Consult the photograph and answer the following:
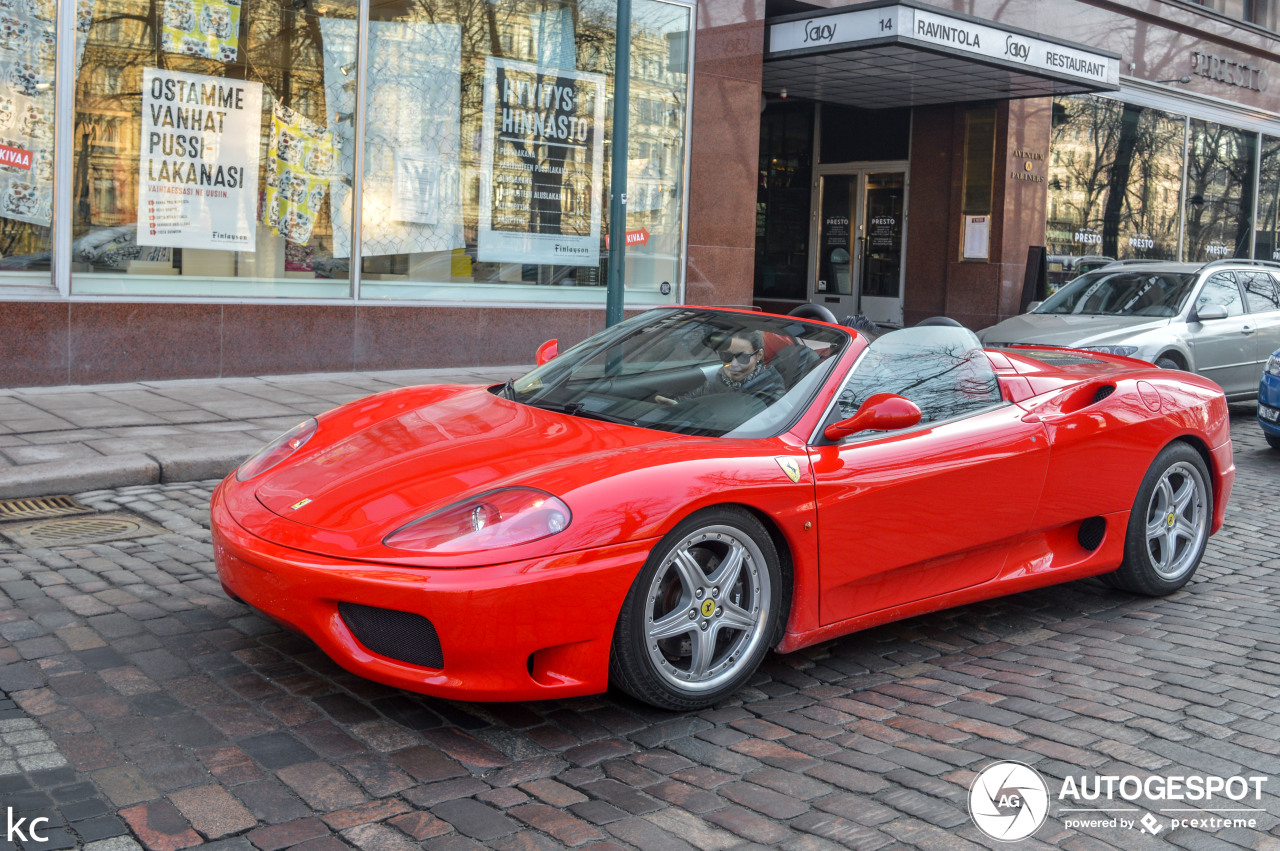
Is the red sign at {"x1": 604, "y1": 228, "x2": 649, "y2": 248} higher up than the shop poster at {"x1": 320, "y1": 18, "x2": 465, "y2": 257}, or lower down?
lower down

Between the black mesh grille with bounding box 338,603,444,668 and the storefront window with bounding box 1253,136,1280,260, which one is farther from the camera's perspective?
the storefront window with bounding box 1253,136,1280,260

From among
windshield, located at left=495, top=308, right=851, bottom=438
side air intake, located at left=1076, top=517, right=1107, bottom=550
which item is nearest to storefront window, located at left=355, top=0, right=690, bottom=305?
windshield, located at left=495, top=308, right=851, bottom=438

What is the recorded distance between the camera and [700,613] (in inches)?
142

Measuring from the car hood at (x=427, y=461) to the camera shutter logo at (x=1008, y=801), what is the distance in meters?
1.41

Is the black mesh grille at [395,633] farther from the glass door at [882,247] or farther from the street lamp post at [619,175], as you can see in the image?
the glass door at [882,247]

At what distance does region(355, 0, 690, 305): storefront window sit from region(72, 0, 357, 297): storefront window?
48cm

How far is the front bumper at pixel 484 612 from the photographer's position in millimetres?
3182

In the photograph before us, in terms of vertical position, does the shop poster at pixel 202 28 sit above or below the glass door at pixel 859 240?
above

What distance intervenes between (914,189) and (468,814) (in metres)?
16.7

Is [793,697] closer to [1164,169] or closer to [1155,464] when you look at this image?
[1155,464]

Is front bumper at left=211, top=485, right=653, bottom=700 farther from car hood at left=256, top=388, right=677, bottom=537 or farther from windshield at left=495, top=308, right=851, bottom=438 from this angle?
windshield at left=495, top=308, right=851, bottom=438

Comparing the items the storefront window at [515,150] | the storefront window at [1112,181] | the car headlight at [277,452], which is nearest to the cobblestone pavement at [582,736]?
the car headlight at [277,452]

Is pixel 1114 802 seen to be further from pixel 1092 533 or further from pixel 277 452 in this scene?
pixel 277 452

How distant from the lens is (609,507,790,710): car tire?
344 cm
